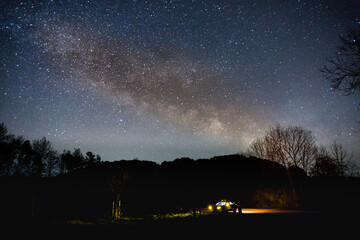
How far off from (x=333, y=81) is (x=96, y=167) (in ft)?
199

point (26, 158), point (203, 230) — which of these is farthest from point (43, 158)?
point (203, 230)

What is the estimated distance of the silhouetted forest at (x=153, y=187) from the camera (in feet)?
83.2

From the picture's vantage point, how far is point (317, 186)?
37062 mm

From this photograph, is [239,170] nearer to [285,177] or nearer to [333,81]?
[285,177]

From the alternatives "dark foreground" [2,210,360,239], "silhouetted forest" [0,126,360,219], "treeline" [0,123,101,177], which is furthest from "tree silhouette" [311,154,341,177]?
"treeline" [0,123,101,177]

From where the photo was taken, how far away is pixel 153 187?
4266 centimetres

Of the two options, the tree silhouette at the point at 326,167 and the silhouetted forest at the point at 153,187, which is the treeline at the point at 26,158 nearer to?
the silhouetted forest at the point at 153,187

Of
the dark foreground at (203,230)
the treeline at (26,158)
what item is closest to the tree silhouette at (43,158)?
the treeline at (26,158)

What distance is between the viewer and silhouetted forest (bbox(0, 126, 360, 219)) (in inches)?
999

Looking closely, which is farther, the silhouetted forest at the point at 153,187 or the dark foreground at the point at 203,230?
the silhouetted forest at the point at 153,187

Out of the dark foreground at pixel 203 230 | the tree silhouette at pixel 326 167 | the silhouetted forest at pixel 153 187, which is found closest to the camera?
the dark foreground at pixel 203 230

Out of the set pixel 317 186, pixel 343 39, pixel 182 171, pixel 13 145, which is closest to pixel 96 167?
pixel 13 145

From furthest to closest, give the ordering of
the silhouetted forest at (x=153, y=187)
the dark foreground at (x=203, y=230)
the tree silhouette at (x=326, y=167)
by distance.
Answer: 1. the tree silhouette at (x=326, y=167)
2. the silhouetted forest at (x=153, y=187)
3. the dark foreground at (x=203, y=230)

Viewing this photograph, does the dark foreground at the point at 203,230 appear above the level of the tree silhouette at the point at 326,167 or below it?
below
